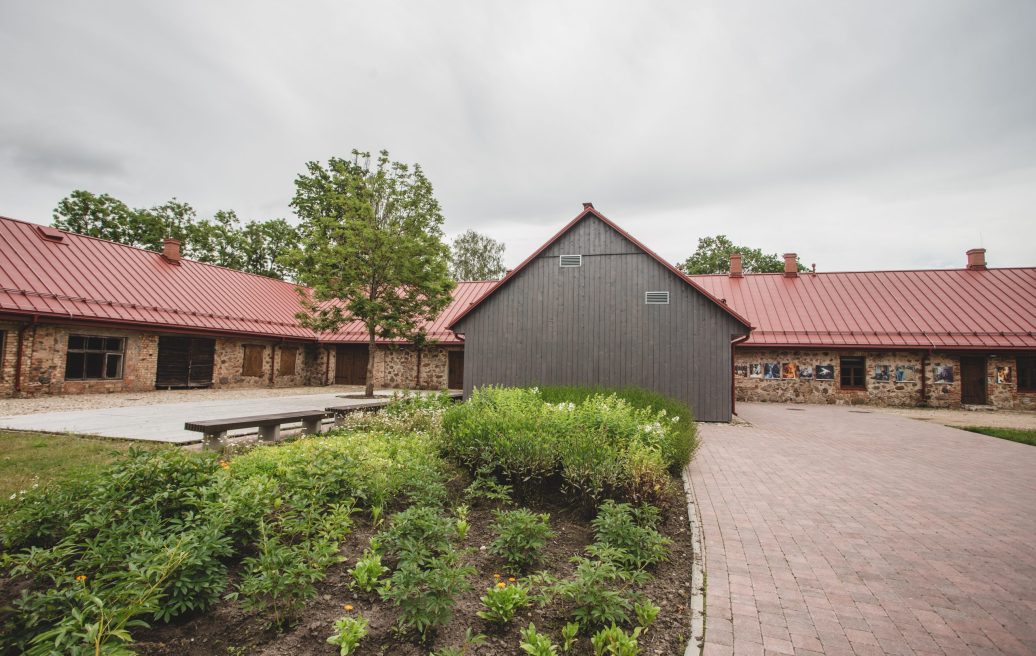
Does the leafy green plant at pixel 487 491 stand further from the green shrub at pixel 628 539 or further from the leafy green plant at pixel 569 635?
the leafy green plant at pixel 569 635

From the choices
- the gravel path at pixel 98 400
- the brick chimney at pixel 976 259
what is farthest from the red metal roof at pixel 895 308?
the gravel path at pixel 98 400

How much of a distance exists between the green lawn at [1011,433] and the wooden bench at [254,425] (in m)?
15.1

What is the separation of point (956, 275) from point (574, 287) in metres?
19.2

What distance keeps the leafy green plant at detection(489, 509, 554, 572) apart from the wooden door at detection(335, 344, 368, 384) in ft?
71.5

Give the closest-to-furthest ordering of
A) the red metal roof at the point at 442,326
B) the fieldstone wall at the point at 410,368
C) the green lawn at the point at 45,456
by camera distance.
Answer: the green lawn at the point at 45,456 → the red metal roof at the point at 442,326 → the fieldstone wall at the point at 410,368

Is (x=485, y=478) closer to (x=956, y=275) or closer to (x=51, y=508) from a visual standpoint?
(x=51, y=508)

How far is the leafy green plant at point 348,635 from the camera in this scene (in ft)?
8.76

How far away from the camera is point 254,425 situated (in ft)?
23.9

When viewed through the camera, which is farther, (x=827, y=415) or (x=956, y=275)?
(x=956, y=275)

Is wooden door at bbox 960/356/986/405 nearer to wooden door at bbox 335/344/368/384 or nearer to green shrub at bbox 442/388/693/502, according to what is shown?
green shrub at bbox 442/388/693/502

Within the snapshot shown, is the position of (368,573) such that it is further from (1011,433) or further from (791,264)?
(791,264)

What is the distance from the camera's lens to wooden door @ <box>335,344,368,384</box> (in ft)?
80.7

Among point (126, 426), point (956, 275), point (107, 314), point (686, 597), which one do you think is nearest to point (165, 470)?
point (686, 597)

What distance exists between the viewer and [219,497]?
12.7ft
